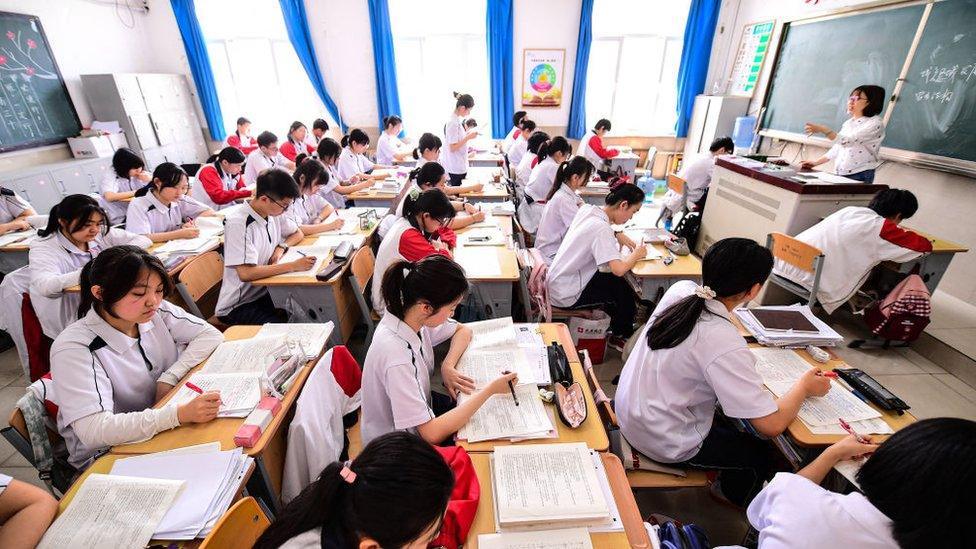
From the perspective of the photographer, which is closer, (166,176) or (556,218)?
(166,176)

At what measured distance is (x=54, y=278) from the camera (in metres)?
2.23

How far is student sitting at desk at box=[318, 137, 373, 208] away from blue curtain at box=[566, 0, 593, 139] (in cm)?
434

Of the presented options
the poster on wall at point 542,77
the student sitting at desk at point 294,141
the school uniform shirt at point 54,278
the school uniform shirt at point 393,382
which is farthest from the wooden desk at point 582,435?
the poster on wall at point 542,77

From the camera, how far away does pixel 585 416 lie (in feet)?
4.52

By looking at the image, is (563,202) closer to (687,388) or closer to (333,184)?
(687,388)

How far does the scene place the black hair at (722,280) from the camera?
1361 mm

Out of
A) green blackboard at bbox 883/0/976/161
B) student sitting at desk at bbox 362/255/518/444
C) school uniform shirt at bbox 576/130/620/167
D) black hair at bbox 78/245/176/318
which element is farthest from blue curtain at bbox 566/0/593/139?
black hair at bbox 78/245/176/318

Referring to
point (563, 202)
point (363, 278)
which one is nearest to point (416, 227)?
point (363, 278)

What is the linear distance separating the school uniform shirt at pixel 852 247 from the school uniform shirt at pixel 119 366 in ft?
11.5

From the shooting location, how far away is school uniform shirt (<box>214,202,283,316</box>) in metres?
2.40

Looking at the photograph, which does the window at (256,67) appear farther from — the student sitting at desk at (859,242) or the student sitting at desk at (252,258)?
the student sitting at desk at (859,242)

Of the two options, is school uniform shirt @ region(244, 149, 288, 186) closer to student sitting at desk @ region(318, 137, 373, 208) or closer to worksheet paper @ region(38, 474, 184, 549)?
student sitting at desk @ region(318, 137, 373, 208)

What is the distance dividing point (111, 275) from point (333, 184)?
3080 mm

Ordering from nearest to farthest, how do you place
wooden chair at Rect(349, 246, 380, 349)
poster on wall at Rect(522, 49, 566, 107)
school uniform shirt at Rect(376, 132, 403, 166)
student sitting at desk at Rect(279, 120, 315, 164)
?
wooden chair at Rect(349, 246, 380, 349), student sitting at desk at Rect(279, 120, 315, 164), school uniform shirt at Rect(376, 132, 403, 166), poster on wall at Rect(522, 49, 566, 107)
